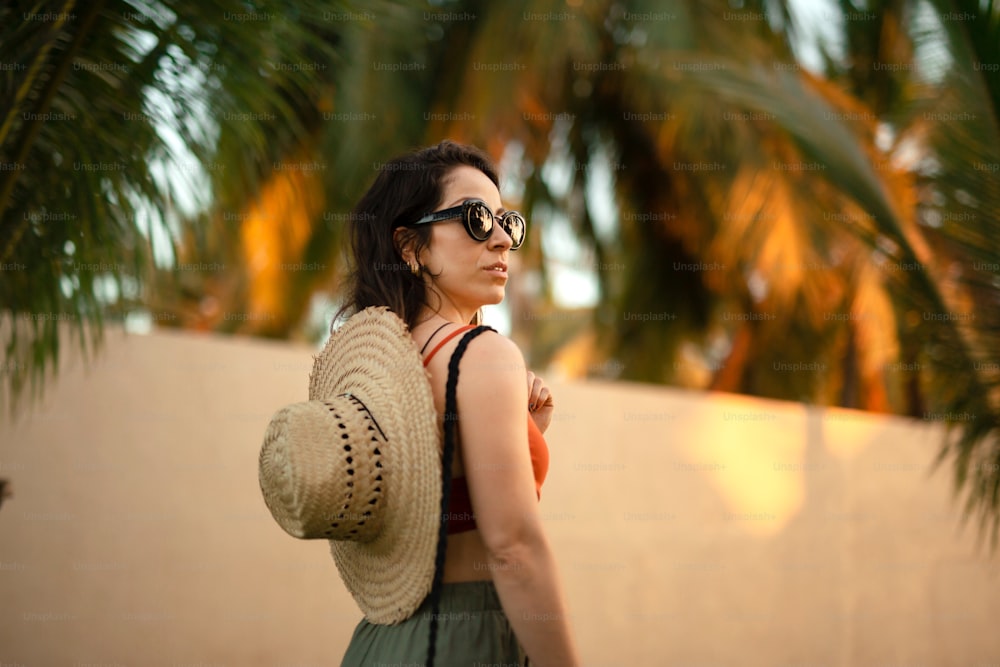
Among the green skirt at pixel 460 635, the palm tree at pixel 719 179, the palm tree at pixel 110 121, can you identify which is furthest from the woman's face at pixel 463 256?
the palm tree at pixel 719 179

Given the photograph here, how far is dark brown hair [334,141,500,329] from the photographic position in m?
1.84

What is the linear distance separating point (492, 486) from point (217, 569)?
420 cm

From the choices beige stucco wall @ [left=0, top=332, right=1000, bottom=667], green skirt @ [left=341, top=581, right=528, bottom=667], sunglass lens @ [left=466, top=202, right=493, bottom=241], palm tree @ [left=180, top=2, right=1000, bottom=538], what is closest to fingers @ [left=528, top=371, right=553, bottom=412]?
sunglass lens @ [left=466, top=202, right=493, bottom=241]

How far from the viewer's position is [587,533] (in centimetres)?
647

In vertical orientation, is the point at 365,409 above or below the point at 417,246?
below

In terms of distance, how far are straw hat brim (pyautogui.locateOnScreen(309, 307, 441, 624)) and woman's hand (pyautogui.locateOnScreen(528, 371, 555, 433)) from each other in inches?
13.4

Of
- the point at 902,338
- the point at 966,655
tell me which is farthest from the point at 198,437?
the point at 966,655

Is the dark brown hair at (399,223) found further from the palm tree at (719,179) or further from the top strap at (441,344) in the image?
the palm tree at (719,179)

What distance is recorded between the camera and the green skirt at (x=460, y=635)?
1.62 metres

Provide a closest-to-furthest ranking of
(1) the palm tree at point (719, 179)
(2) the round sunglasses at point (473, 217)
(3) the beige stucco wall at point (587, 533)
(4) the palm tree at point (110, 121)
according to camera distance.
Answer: (2) the round sunglasses at point (473, 217), (4) the palm tree at point (110, 121), (1) the palm tree at point (719, 179), (3) the beige stucco wall at point (587, 533)

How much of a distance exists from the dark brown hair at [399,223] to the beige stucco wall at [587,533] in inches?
147

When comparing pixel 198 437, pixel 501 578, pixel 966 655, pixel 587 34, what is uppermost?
pixel 587 34

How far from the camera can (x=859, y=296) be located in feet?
28.7

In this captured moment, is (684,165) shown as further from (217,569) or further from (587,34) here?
(217,569)
